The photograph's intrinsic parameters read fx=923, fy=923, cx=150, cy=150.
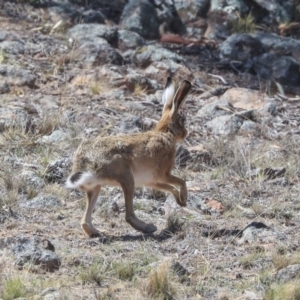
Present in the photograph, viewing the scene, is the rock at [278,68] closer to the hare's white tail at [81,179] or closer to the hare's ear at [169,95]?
the hare's ear at [169,95]

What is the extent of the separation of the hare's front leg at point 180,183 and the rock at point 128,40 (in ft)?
19.2

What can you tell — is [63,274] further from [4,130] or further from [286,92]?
[286,92]

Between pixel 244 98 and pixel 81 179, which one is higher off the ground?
pixel 81 179

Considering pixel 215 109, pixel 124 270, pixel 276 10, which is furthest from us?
pixel 276 10

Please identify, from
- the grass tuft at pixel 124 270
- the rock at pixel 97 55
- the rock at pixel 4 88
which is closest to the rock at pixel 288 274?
the grass tuft at pixel 124 270

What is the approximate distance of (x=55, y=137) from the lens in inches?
388

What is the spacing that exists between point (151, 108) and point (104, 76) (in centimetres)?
99

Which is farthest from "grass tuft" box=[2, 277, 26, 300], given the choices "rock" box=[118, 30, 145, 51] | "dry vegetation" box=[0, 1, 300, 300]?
"rock" box=[118, 30, 145, 51]

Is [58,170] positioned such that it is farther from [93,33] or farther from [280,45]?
[280,45]

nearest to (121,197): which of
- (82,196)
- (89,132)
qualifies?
(82,196)

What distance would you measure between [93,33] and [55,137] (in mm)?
3864

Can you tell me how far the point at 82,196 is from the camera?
331 inches

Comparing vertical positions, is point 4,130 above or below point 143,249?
below

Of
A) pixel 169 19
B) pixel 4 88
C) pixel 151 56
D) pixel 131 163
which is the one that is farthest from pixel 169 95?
pixel 169 19
